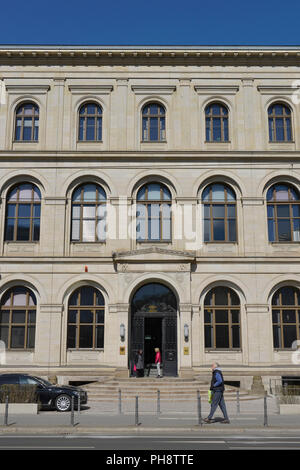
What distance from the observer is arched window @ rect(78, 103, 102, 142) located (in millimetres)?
30562

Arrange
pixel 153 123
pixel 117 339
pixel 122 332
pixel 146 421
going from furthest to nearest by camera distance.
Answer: pixel 153 123 < pixel 117 339 < pixel 122 332 < pixel 146 421

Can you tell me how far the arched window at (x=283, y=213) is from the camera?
96.1 ft

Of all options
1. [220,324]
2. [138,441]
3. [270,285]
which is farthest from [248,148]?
[138,441]

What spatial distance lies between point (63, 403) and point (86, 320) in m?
7.90

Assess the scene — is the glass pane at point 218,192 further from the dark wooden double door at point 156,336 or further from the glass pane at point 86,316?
the glass pane at point 86,316

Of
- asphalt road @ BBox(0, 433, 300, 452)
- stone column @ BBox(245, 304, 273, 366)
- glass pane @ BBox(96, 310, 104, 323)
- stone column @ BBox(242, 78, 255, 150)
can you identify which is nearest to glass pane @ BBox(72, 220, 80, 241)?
glass pane @ BBox(96, 310, 104, 323)

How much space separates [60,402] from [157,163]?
48.9 ft

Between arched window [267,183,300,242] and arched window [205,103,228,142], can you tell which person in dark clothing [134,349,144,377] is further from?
arched window [205,103,228,142]

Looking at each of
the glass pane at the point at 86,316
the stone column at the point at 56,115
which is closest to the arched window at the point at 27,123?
the stone column at the point at 56,115

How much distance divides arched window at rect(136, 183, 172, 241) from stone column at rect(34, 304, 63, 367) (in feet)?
20.9

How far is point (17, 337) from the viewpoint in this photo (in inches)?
1109

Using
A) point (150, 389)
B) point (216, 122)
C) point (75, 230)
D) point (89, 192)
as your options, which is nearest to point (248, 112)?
point (216, 122)

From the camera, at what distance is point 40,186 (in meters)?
29.7

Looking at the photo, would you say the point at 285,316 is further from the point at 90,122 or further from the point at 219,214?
the point at 90,122
